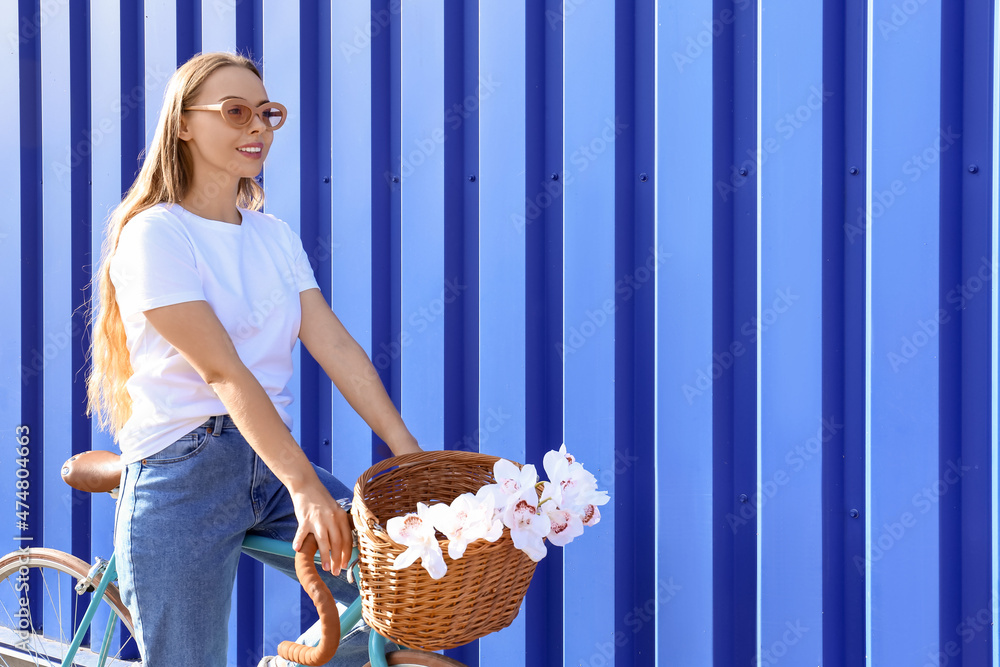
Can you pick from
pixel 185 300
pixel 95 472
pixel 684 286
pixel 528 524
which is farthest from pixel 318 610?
pixel 684 286

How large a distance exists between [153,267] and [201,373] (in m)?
0.22

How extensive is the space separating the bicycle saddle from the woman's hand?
792 millimetres

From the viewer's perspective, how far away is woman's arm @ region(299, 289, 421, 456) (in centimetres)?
204

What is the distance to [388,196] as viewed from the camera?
298cm

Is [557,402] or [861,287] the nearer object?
[861,287]

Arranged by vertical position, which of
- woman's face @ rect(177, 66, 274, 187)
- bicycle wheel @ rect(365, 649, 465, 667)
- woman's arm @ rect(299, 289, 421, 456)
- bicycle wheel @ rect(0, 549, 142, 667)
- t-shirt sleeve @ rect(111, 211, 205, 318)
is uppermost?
woman's face @ rect(177, 66, 274, 187)

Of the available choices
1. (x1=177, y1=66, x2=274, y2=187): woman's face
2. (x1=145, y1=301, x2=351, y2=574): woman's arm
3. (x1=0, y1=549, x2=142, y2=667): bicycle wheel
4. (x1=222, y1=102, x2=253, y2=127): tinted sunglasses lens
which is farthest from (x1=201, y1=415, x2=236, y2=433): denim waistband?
(x1=0, y1=549, x2=142, y2=667): bicycle wheel

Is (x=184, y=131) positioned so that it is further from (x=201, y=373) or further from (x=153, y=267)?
(x=201, y=373)

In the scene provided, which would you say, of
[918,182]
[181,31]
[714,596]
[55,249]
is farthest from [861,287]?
[55,249]

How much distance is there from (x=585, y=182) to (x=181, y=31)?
5.83 feet

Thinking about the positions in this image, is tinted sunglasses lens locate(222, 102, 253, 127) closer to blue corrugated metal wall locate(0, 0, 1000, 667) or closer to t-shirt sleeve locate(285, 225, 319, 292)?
t-shirt sleeve locate(285, 225, 319, 292)

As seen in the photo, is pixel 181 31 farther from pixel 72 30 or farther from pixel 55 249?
pixel 55 249

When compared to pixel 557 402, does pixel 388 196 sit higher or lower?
higher

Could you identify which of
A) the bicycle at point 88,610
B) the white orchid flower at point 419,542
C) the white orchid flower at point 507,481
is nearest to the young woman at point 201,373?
the bicycle at point 88,610
